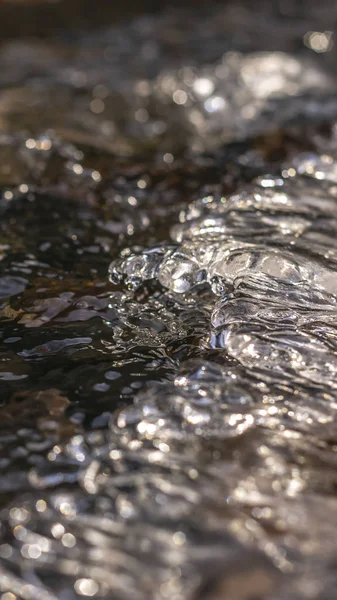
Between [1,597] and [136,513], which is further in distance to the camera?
[136,513]

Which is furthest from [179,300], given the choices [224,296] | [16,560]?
[16,560]

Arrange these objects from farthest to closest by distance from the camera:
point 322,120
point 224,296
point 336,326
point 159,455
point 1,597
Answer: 1. point 322,120
2. point 224,296
3. point 336,326
4. point 159,455
5. point 1,597

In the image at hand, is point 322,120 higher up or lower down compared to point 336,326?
higher up

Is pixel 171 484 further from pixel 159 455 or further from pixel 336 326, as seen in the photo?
pixel 336 326

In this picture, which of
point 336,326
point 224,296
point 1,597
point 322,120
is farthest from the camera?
point 322,120

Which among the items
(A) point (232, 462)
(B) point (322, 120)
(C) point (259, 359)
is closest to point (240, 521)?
(A) point (232, 462)

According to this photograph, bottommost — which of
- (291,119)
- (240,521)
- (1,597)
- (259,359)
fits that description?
(1,597)
